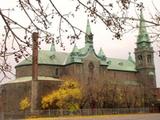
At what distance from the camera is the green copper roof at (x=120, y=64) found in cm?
9719

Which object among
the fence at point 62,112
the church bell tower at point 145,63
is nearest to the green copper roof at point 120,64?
the church bell tower at point 145,63

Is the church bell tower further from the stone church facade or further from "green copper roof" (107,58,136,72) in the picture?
"green copper roof" (107,58,136,72)

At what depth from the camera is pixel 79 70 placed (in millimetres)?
81625

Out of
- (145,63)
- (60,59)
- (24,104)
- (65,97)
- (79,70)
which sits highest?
(60,59)

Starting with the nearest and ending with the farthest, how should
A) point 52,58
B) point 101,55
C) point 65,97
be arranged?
point 65,97
point 52,58
point 101,55

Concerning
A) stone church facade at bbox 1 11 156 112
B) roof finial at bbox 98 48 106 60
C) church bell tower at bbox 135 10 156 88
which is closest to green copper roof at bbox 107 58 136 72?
stone church facade at bbox 1 11 156 112

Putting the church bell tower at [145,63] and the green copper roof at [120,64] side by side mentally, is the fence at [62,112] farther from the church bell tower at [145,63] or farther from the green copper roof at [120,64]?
the church bell tower at [145,63]

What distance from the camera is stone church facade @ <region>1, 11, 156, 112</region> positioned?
242ft

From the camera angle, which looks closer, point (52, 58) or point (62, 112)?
point (62, 112)

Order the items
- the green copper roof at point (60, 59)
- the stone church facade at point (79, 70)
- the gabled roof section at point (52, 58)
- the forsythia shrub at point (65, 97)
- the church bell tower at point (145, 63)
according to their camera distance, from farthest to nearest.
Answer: the church bell tower at point (145, 63) → the gabled roof section at point (52, 58) → the green copper roof at point (60, 59) → the stone church facade at point (79, 70) → the forsythia shrub at point (65, 97)

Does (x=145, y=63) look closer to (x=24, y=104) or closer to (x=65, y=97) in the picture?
(x=65, y=97)

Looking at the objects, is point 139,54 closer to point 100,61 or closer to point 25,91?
point 100,61

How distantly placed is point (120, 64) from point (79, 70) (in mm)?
22074

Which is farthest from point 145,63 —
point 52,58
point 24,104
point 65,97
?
point 24,104
